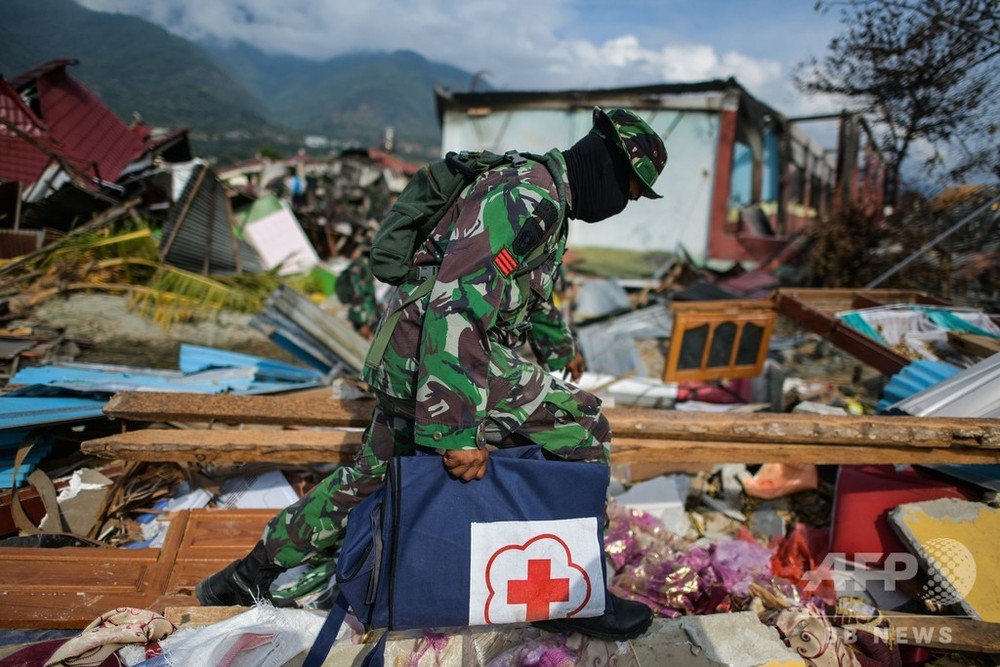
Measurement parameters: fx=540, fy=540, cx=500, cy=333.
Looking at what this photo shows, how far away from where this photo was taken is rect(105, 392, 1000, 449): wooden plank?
98.0 inches

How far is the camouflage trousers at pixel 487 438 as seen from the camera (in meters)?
1.80

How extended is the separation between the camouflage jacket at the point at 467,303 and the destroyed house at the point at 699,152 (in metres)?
8.83

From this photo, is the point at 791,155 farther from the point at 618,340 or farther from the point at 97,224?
the point at 97,224

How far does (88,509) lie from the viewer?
2582mm

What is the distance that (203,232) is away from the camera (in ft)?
22.2

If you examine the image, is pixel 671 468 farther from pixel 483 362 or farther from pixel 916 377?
pixel 483 362

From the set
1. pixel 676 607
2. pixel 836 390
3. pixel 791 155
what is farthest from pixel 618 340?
pixel 791 155

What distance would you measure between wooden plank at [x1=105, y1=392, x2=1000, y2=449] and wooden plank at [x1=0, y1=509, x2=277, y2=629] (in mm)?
493

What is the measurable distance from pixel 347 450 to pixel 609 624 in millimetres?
1389

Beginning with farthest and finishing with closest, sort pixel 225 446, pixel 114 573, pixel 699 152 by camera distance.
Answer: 1. pixel 699 152
2. pixel 225 446
3. pixel 114 573

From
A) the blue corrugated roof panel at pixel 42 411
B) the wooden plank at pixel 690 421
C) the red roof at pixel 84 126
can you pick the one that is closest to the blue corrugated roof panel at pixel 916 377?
the wooden plank at pixel 690 421

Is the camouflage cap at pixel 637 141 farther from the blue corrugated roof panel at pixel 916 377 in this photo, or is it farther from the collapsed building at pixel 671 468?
the blue corrugated roof panel at pixel 916 377

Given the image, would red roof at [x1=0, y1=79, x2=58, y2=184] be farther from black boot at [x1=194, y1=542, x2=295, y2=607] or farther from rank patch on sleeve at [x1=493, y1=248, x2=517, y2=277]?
rank patch on sleeve at [x1=493, y1=248, x2=517, y2=277]

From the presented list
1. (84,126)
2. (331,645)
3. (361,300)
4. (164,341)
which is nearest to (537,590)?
(331,645)
